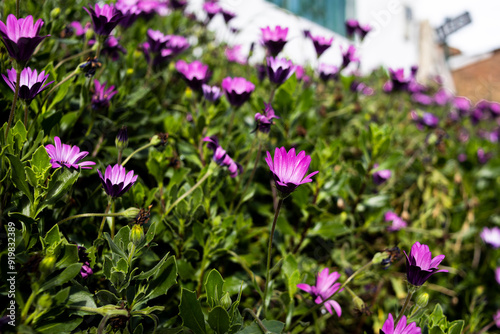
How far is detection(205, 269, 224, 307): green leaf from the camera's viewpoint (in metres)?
0.74

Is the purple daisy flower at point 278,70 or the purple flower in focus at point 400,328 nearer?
the purple flower in focus at point 400,328

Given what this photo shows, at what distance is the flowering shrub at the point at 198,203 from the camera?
0.71 m

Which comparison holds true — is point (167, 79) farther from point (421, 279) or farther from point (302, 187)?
point (421, 279)

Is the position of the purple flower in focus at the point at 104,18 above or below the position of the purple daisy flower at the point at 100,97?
above

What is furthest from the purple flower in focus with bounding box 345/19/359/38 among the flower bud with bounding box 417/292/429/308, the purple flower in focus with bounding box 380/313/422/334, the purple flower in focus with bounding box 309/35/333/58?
the purple flower in focus with bounding box 380/313/422/334

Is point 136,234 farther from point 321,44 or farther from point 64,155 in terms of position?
point 321,44

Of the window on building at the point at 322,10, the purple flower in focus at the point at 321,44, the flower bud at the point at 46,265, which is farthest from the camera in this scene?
the window on building at the point at 322,10

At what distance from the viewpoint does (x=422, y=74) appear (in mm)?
10227

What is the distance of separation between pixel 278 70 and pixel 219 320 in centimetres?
68

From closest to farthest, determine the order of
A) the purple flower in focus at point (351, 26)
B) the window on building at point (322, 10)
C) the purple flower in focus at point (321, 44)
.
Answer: the purple flower in focus at point (321, 44) → the purple flower in focus at point (351, 26) → the window on building at point (322, 10)

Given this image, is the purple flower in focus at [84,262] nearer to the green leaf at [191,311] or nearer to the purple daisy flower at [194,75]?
the green leaf at [191,311]

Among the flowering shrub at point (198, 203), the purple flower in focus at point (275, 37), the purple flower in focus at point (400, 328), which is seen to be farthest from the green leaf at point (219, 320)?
the purple flower in focus at point (275, 37)

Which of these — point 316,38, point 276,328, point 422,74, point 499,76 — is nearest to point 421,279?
point 276,328

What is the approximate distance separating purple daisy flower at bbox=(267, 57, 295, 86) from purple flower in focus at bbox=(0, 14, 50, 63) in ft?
1.87
